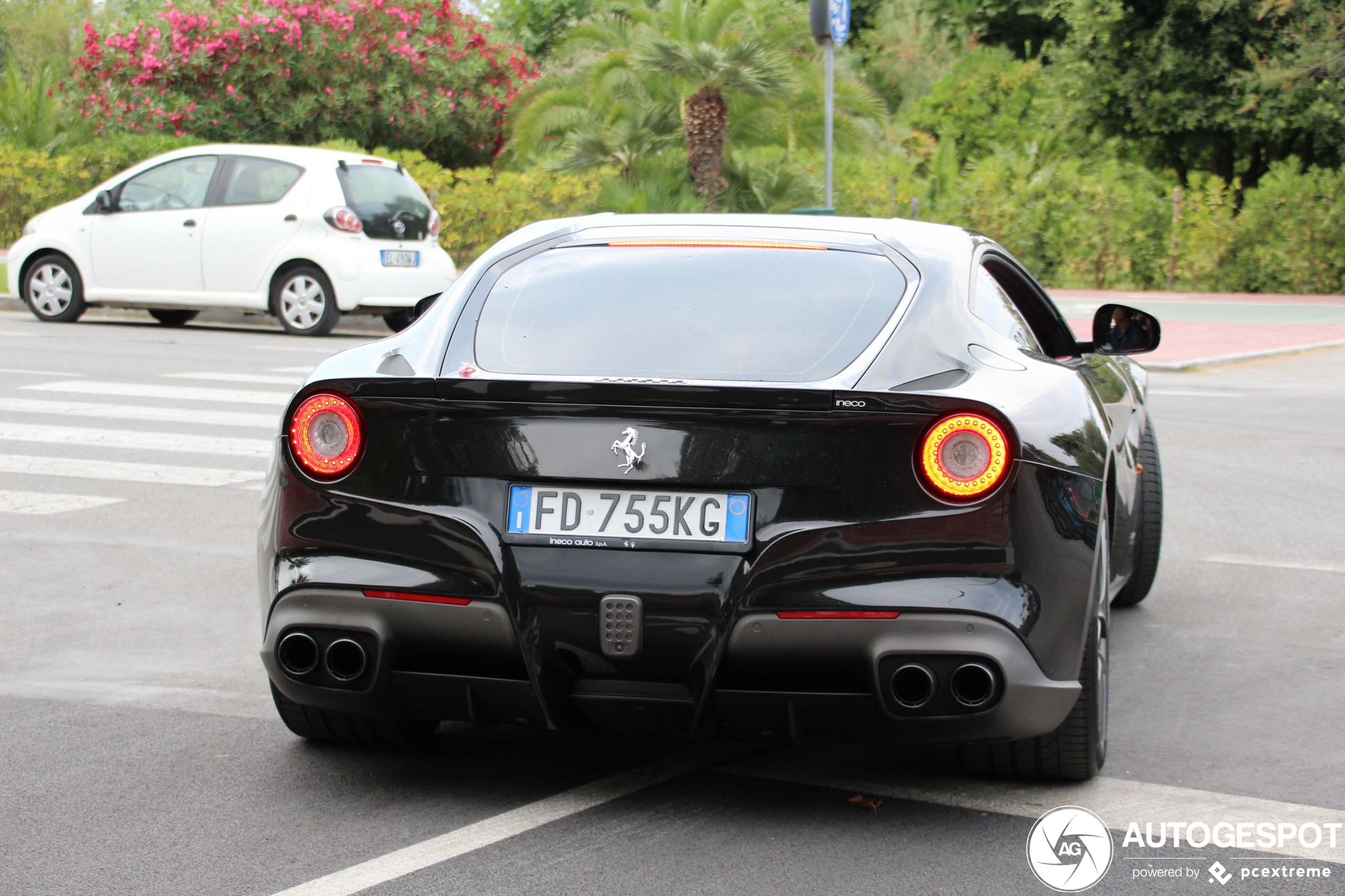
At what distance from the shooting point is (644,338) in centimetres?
372

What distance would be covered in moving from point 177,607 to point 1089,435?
347 cm

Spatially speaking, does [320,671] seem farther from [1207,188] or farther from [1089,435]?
[1207,188]

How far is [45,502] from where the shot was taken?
25.3ft

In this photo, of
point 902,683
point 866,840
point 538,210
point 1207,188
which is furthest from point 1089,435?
point 1207,188

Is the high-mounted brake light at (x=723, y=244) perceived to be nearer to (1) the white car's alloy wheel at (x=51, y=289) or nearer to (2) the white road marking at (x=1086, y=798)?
(2) the white road marking at (x=1086, y=798)

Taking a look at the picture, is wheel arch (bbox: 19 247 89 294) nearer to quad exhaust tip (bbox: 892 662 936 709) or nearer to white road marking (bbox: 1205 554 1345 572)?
white road marking (bbox: 1205 554 1345 572)

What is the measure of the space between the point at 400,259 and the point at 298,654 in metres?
12.6

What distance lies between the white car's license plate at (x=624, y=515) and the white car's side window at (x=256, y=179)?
13.1 meters

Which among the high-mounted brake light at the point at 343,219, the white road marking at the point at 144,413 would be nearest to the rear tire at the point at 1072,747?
the white road marking at the point at 144,413

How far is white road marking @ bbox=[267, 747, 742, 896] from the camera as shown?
3.22 meters

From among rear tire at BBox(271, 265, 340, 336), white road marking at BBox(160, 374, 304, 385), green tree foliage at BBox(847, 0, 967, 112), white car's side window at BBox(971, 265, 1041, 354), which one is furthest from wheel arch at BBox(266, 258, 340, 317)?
green tree foliage at BBox(847, 0, 967, 112)

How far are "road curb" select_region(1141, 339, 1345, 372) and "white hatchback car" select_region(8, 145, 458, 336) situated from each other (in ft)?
23.6

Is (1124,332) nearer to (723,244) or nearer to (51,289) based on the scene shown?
(723,244)

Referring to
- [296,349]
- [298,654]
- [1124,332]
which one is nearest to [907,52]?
[296,349]
